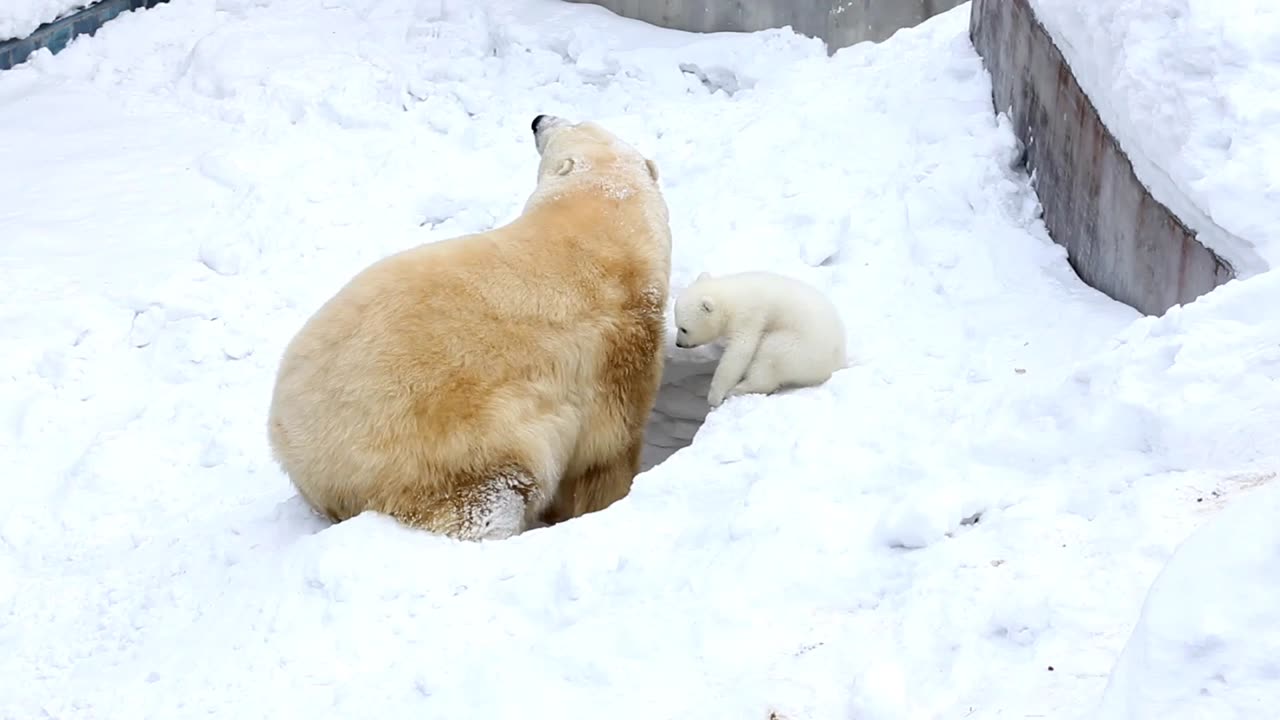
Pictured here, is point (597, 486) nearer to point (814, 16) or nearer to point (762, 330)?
point (762, 330)

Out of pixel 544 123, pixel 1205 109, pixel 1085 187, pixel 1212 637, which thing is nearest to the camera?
pixel 1212 637

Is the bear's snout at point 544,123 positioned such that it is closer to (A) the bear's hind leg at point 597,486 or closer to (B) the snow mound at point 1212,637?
(A) the bear's hind leg at point 597,486

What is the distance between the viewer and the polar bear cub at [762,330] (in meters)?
5.00

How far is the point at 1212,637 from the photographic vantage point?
2.10 m

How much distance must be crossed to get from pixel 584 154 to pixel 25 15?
19.5ft

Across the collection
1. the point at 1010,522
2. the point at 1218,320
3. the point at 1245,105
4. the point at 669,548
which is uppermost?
the point at 1245,105

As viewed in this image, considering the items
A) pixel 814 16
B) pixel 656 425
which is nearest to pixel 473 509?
pixel 656 425

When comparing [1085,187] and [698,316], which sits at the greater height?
[1085,187]

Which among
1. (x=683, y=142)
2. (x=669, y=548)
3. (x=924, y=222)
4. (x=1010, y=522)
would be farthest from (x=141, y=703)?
(x=683, y=142)

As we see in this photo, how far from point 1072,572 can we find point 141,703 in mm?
2764

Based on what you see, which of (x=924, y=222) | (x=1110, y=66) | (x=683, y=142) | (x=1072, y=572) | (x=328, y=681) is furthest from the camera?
(x=683, y=142)

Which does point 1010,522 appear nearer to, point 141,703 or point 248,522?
point 141,703

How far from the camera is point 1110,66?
4.80 m

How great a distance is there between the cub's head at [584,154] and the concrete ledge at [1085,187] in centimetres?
170
